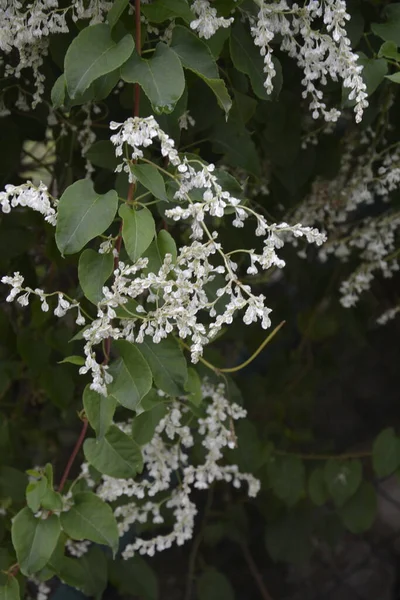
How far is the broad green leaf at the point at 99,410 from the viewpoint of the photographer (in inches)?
34.1

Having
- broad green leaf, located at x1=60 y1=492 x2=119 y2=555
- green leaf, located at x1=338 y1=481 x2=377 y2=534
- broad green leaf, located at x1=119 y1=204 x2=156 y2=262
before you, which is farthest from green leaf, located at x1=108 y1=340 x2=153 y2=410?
green leaf, located at x1=338 y1=481 x2=377 y2=534

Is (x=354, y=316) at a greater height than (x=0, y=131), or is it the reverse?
(x=0, y=131)

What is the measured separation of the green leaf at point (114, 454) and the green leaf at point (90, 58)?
0.42m

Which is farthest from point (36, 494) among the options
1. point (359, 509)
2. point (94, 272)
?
point (359, 509)

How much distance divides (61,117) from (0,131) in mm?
122

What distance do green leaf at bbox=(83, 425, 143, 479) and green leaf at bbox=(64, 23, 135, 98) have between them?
1.39 feet

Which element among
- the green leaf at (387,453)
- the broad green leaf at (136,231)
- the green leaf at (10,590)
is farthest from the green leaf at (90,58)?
the green leaf at (387,453)

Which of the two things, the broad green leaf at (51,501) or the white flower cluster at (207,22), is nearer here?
the white flower cluster at (207,22)

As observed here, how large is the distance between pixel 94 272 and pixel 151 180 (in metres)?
0.11

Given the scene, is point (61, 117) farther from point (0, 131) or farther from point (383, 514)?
point (383, 514)

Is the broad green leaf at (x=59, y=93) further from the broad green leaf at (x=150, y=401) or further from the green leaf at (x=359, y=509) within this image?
the green leaf at (x=359, y=509)

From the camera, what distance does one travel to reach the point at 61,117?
1.16m

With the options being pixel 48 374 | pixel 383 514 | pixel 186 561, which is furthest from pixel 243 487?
pixel 48 374

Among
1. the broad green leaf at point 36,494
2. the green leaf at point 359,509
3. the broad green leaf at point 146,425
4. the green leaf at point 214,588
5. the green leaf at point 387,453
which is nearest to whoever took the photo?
the broad green leaf at point 36,494
